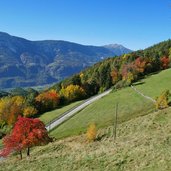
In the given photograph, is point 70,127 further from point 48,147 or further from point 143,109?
point 48,147

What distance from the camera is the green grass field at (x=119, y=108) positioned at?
321 feet

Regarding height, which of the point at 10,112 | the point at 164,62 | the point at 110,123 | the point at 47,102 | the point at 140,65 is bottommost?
the point at 10,112

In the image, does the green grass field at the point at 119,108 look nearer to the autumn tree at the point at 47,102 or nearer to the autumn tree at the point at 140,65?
the autumn tree at the point at 140,65

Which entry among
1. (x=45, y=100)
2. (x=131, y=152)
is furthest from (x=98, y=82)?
(x=131, y=152)

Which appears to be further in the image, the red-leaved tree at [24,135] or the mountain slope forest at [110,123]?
the red-leaved tree at [24,135]

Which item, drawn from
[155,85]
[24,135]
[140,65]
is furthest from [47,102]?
[24,135]

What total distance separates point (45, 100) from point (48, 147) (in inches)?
3353

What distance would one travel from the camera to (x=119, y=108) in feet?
356

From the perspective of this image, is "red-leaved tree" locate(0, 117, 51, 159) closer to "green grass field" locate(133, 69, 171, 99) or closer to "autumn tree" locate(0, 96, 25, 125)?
"green grass field" locate(133, 69, 171, 99)

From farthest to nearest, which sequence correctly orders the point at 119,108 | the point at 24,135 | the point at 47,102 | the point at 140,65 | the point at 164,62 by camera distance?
the point at 164,62 → the point at 140,65 → the point at 47,102 → the point at 119,108 → the point at 24,135

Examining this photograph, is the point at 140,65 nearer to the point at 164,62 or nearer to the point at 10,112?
the point at 164,62

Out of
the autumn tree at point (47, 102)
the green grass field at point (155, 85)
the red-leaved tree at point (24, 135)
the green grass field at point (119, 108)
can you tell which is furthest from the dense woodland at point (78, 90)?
the red-leaved tree at point (24, 135)

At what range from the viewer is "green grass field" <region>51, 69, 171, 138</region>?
97.8 meters

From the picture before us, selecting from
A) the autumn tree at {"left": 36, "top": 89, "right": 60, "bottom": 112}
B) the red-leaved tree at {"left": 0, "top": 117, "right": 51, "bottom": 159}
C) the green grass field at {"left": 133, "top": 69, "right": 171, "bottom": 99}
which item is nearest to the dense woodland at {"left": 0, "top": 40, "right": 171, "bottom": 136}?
the autumn tree at {"left": 36, "top": 89, "right": 60, "bottom": 112}
